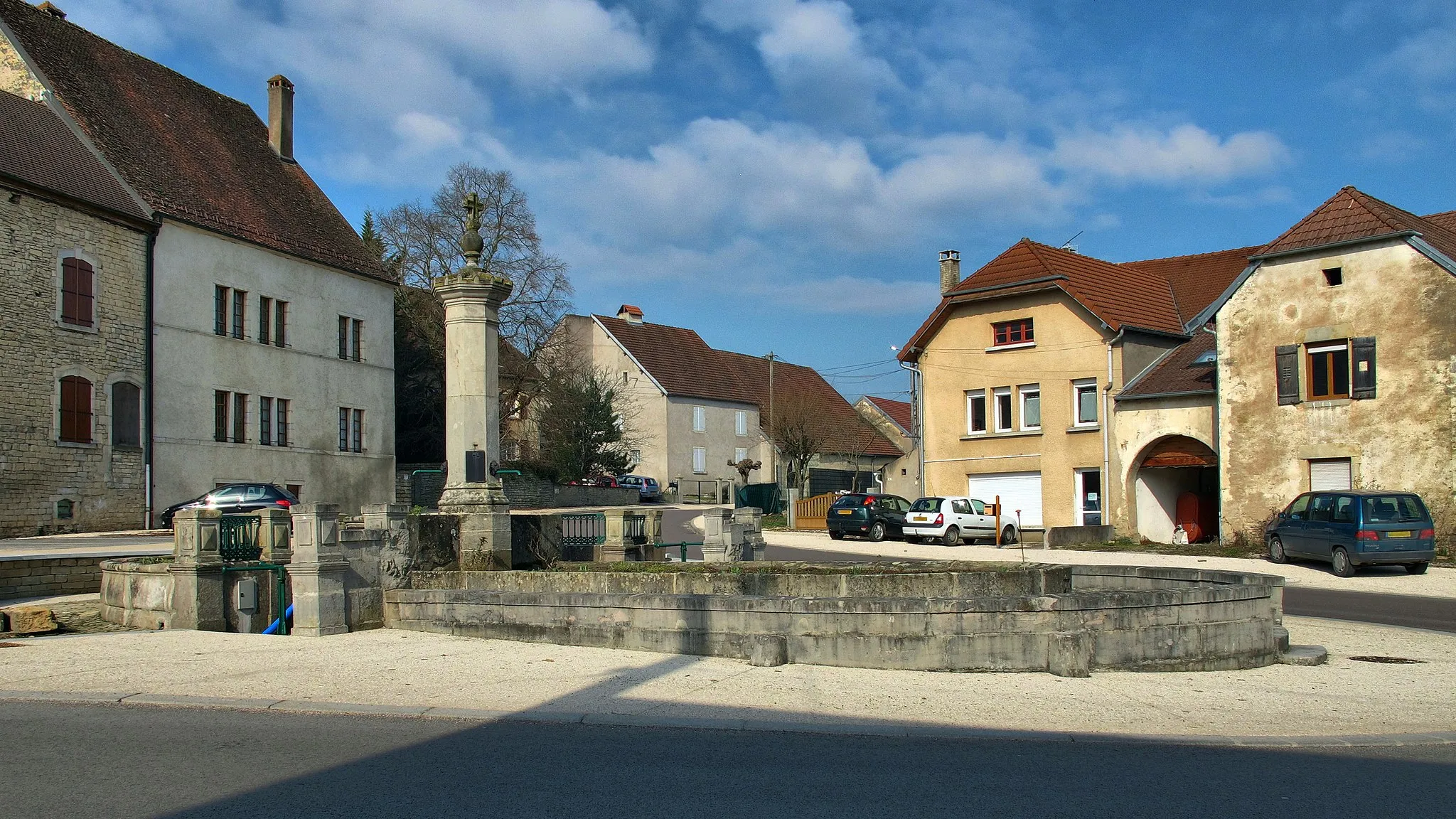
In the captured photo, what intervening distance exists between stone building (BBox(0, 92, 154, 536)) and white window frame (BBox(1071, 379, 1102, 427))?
87.3 feet

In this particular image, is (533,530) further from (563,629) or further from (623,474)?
(623,474)

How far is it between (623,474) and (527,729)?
50.2 m

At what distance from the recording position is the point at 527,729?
27.9ft

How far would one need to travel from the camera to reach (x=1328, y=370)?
94.2 ft

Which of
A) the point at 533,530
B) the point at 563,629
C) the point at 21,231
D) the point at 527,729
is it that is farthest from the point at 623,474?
the point at 527,729

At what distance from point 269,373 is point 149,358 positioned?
541 centimetres

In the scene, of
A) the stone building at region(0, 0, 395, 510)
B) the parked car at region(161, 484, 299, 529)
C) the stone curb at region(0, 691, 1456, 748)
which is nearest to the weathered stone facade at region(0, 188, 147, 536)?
the stone building at region(0, 0, 395, 510)

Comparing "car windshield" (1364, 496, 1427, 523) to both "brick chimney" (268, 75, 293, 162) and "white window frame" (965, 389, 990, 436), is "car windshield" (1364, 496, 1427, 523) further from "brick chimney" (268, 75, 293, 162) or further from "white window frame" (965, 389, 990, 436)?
"brick chimney" (268, 75, 293, 162)

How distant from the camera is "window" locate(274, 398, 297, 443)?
3722 cm

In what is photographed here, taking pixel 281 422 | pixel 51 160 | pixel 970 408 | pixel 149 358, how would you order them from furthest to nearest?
pixel 970 408
pixel 281 422
pixel 149 358
pixel 51 160

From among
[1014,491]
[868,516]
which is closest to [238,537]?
[868,516]

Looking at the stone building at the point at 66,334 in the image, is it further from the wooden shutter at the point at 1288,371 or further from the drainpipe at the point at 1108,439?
the wooden shutter at the point at 1288,371

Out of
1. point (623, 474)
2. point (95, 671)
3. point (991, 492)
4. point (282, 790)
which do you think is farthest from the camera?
point (623, 474)

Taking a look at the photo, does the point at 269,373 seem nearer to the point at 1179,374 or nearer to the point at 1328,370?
the point at 1179,374
